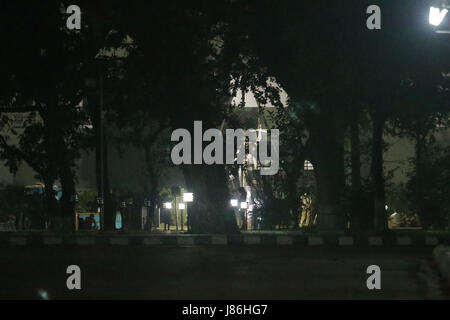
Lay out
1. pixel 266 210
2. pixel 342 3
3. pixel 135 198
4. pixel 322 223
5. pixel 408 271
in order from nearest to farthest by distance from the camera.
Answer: pixel 408 271 → pixel 342 3 → pixel 322 223 → pixel 266 210 → pixel 135 198

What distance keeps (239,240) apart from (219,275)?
1330 centimetres

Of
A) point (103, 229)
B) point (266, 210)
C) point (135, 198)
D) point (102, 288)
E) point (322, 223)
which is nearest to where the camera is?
point (102, 288)

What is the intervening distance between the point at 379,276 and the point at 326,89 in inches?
595

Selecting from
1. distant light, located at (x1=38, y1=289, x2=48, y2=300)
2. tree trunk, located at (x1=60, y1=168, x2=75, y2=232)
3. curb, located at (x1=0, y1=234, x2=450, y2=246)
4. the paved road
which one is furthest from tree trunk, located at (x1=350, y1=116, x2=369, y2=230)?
distant light, located at (x1=38, y1=289, x2=48, y2=300)

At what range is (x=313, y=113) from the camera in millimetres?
34406

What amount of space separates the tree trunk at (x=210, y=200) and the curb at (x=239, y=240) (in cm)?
192

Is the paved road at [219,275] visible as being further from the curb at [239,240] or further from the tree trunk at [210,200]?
the tree trunk at [210,200]

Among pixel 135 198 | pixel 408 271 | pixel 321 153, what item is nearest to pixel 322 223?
pixel 321 153

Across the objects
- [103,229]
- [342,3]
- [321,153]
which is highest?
[342,3]

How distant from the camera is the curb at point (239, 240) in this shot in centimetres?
2736

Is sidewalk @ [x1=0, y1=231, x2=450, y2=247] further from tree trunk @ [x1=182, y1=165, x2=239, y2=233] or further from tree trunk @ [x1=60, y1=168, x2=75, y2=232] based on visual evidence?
tree trunk @ [x1=60, y1=168, x2=75, y2=232]

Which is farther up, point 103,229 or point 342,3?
point 342,3

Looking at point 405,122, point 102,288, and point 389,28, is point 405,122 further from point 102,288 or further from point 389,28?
point 102,288

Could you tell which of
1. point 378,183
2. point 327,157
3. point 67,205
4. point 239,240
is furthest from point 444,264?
point 67,205
